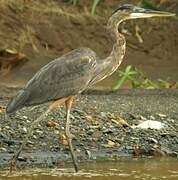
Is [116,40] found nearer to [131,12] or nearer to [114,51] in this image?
[114,51]

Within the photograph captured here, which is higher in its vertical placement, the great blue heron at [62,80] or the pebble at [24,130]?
the great blue heron at [62,80]

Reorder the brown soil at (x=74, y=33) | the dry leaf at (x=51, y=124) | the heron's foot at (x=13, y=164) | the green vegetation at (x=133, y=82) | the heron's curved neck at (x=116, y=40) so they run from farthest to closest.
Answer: the brown soil at (x=74, y=33)
the green vegetation at (x=133, y=82)
the dry leaf at (x=51, y=124)
the heron's curved neck at (x=116, y=40)
the heron's foot at (x=13, y=164)

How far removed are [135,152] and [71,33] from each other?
947cm

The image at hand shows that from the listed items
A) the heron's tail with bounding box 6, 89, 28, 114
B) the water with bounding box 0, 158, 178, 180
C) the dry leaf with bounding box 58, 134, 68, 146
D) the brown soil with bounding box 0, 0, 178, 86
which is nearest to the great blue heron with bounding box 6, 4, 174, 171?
the heron's tail with bounding box 6, 89, 28, 114

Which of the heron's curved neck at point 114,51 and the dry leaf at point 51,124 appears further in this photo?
the dry leaf at point 51,124

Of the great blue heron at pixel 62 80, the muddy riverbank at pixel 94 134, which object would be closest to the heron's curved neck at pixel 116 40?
the great blue heron at pixel 62 80

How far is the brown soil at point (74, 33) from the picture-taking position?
19344 millimetres

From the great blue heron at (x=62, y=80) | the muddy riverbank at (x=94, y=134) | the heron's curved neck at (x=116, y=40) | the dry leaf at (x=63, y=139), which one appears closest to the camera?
the great blue heron at (x=62, y=80)

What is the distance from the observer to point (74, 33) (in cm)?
2011

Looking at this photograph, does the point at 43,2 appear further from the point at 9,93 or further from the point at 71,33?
the point at 9,93

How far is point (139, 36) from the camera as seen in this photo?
20562 millimetres

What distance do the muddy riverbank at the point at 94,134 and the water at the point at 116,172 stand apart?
262mm

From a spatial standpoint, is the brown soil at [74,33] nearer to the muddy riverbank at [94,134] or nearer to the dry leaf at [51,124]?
the muddy riverbank at [94,134]

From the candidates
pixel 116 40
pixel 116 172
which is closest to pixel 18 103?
pixel 116 172
